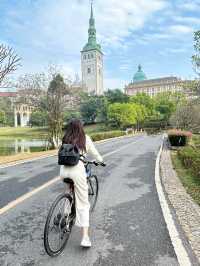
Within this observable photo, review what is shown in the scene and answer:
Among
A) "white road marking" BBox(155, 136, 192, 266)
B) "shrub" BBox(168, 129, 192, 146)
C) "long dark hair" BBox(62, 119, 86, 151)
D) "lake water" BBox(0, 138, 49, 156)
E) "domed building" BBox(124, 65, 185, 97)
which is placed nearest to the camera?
"white road marking" BBox(155, 136, 192, 266)

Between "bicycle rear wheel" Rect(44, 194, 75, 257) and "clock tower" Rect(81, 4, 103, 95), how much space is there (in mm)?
132836

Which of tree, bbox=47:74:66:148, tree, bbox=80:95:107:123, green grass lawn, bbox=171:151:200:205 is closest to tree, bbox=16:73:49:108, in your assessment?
tree, bbox=47:74:66:148

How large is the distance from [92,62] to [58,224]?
139231mm

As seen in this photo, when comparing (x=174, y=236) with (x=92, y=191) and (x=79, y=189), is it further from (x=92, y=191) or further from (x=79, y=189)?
(x=92, y=191)

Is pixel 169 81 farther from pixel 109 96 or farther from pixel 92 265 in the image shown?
pixel 92 265

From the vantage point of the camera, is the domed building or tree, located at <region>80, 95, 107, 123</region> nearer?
tree, located at <region>80, 95, 107, 123</region>

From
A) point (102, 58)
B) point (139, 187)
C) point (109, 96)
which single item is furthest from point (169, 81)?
point (139, 187)

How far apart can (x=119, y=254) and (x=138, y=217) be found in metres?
1.54

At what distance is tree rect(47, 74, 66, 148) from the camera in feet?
81.3

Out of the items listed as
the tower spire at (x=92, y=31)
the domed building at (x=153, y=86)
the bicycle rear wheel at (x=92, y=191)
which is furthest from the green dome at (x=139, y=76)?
the bicycle rear wheel at (x=92, y=191)

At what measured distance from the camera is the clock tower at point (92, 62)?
136250 mm

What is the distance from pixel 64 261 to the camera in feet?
10.9

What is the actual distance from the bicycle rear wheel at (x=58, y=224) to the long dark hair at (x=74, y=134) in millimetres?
732

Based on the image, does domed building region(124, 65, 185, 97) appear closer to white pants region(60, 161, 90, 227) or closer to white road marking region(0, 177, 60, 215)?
white road marking region(0, 177, 60, 215)
